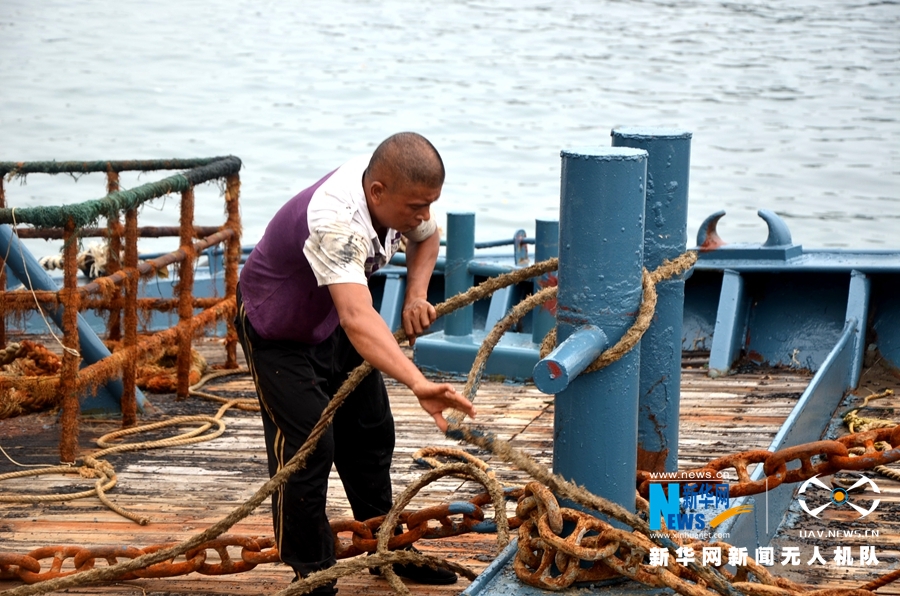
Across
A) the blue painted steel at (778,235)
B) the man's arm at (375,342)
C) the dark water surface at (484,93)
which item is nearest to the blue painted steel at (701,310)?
the blue painted steel at (778,235)

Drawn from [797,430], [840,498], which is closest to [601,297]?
[797,430]

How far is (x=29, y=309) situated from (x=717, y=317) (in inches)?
147

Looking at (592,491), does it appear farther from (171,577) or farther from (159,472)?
(159,472)

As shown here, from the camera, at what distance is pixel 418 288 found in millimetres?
3771

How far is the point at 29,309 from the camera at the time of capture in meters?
5.41

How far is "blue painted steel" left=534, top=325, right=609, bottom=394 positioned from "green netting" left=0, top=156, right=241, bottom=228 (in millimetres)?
3008

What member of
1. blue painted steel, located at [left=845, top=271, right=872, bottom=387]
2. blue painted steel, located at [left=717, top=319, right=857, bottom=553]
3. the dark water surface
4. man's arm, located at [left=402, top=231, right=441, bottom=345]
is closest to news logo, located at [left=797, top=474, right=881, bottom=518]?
blue painted steel, located at [left=717, top=319, right=857, bottom=553]

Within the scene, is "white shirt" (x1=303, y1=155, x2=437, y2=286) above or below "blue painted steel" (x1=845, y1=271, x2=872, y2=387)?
above

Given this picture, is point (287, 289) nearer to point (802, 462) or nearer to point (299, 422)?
point (299, 422)

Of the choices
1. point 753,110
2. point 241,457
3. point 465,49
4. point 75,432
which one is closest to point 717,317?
point 241,457

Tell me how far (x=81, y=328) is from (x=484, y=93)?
2489 centimetres

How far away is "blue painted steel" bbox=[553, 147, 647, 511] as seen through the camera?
2.96 meters

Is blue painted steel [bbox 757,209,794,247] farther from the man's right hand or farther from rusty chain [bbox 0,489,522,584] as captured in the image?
the man's right hand

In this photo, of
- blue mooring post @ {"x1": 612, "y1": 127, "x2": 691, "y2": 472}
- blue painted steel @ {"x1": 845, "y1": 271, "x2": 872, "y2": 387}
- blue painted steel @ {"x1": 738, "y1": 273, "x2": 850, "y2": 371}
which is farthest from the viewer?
blue painted steel @ {"x1": 738, "y1": 273, "x2": 850, "y2": 371}
